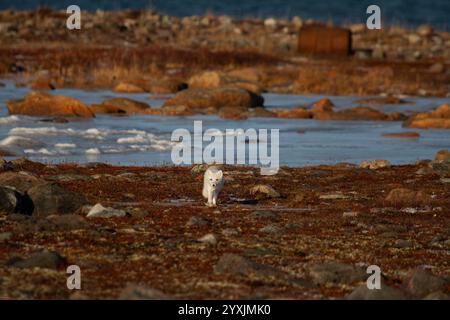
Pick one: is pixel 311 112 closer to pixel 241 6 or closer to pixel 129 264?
pixel 129 264

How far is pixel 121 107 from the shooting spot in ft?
131

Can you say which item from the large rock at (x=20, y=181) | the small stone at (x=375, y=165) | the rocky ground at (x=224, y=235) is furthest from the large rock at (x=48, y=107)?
the large rock at (x=20, y=181)

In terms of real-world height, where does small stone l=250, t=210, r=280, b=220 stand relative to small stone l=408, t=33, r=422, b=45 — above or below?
below

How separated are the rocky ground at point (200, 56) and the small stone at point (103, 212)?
3142cm

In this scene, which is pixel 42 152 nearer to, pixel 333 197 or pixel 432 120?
pixel 333 197

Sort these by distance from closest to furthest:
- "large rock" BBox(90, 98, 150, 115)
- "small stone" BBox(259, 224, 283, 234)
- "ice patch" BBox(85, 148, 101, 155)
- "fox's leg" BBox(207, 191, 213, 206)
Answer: "small stone" BBox(259, 224, 283, 234), "fox's leg" BBox(207, 191, 213, 206), "ice patch" BBox(85, 148, 101, 155), "large rock" BBox(90, 98, 150, 115)

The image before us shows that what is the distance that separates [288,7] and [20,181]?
347 feet

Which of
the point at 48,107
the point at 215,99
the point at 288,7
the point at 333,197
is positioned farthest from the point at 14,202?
the point at 288,7

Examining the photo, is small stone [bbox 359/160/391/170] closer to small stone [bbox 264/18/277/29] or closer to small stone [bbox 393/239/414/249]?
small stone [bbox 393/239/414/249]

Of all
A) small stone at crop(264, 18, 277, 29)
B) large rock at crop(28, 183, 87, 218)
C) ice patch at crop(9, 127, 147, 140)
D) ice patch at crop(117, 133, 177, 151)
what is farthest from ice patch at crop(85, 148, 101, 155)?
small stone at crop(264, 18, 277, 29)

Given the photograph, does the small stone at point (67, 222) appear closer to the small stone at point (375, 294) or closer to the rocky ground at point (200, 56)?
the small stone at point (375, 294)

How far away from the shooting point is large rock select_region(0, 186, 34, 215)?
1625cm

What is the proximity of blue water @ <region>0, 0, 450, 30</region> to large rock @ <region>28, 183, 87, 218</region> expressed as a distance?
92813mm

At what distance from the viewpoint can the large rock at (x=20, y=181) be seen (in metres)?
17.9
